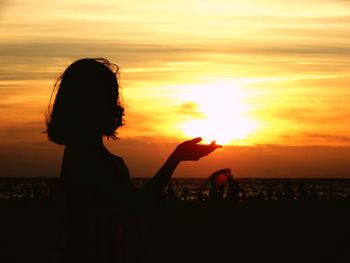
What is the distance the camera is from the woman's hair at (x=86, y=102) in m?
3.16

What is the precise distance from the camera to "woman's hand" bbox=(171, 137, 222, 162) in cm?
303

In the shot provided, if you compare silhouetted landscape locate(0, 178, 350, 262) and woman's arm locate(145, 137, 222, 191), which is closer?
woman's arm locate(145, 137, 222, 191)

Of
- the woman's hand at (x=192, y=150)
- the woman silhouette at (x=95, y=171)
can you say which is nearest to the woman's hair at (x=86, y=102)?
the woman silhouette at (x=95, y=171)

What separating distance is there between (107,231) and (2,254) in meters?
13.2

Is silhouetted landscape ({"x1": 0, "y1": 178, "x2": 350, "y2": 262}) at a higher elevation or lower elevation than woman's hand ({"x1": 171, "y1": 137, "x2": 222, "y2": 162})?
lower

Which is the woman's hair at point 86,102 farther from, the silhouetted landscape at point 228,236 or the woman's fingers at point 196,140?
the silhouetted landscape at point 228,236

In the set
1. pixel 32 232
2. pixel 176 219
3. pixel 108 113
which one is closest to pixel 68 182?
pixel 108 113

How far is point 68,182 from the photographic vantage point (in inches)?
119

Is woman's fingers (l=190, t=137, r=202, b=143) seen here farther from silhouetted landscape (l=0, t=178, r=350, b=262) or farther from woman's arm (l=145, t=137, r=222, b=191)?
silhouetted landscape (l=0, t=178, r=350, b=262)

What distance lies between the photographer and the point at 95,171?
2990mm

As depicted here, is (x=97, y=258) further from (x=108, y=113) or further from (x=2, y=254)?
(x=2, y=254)

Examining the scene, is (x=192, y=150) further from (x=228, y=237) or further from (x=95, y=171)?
(x=228, y=237)

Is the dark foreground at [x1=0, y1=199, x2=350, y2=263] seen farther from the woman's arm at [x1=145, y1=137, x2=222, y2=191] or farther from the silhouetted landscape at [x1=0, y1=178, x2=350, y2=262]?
the woman's arm at [x1=145, y1=137, x2=222, y2=191]

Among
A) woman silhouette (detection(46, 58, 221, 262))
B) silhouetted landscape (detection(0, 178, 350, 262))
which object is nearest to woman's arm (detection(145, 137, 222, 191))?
woman silhouette (detection(46, 58, 221, 262))
